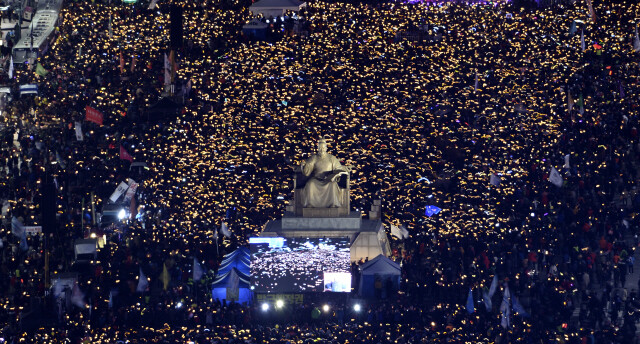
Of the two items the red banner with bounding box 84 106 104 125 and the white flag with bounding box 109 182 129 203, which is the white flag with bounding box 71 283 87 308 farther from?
the red banner with bounding box 84 106 104 125

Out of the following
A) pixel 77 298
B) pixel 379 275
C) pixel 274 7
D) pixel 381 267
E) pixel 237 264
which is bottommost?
pixel 77 298

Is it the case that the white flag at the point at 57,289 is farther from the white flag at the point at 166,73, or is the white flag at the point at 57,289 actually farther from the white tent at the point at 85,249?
the white flag at the point at 166,73

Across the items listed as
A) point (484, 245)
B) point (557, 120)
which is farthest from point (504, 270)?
point (557, 120)

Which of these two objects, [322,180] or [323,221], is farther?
[323,221]

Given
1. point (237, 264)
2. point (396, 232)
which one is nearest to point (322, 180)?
point (396, 232)

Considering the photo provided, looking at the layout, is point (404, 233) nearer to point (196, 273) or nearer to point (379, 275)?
point (379, 275)

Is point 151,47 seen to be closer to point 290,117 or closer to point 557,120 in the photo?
point 290,117

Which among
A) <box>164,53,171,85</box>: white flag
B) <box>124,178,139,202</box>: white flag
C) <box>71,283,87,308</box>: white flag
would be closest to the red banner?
<box>164,53,171,85</box>: white flag
